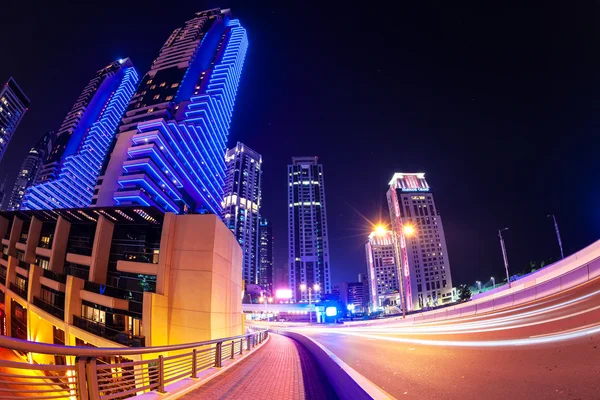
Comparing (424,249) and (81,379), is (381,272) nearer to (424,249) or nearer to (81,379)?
(424,249)

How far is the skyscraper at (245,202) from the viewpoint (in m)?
172

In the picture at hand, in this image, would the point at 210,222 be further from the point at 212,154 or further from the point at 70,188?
the point at 70,188

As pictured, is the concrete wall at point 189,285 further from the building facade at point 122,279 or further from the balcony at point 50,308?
the balcony at point 50,308

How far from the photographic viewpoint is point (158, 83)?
317ft

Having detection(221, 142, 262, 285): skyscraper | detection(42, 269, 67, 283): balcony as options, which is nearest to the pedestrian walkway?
detection(42, 269, 67, 283): balcony

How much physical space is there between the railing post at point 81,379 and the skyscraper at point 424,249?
398 ft

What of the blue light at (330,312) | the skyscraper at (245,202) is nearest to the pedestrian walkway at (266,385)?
the blue light at (330,312)

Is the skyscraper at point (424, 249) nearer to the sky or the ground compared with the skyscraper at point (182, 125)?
nearer to the ground

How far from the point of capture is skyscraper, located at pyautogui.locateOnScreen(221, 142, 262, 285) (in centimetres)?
17200

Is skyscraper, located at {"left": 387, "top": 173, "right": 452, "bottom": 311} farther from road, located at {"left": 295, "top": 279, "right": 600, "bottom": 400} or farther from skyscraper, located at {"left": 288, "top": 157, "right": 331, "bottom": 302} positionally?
road, located at {"left": 295, "top": 279, "right": 600, "bottom": 400}

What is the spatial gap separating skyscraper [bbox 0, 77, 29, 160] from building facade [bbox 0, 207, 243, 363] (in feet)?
480

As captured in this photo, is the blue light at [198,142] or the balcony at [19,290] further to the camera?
the blue light at [198,142]

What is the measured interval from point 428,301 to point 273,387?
441ft

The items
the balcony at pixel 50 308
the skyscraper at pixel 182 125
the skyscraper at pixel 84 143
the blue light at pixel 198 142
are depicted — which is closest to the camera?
the balcony at pixel 50 308
